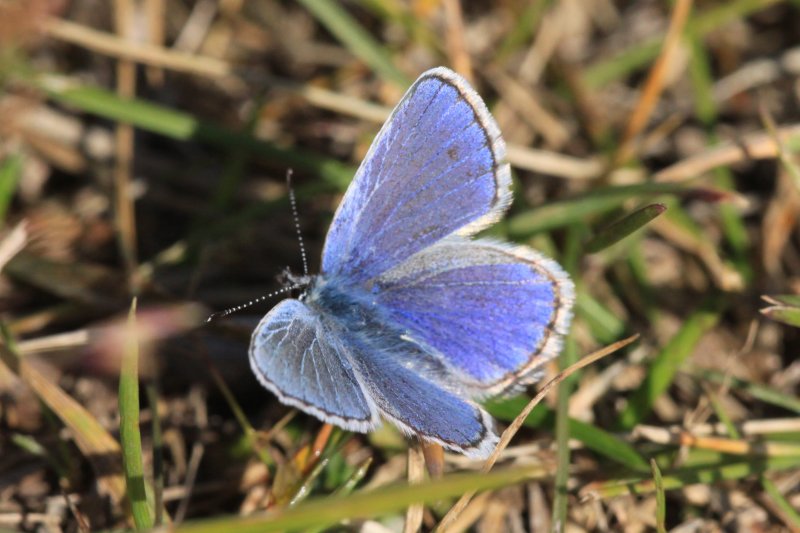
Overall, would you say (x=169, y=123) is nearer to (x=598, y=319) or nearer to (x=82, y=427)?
(x=82, y=427)

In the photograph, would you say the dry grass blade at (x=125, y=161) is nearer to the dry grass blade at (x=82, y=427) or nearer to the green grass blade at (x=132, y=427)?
the dry grass blade at (x=82, y=427)

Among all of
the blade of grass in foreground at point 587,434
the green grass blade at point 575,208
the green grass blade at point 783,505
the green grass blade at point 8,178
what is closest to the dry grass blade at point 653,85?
the green grass blade at point 575,208

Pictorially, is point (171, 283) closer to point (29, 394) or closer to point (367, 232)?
point (29, 394)

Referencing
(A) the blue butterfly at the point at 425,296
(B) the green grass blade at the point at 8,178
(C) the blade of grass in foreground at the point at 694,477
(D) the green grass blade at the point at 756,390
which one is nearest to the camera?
(A) the blue butterfly at the point at 425,296

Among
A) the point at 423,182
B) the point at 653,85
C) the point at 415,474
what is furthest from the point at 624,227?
the point at 653,85

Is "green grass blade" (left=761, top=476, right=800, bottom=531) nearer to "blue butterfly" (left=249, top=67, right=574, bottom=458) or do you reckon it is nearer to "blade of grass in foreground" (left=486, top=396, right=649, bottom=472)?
"blade of grass in foreground" (left=486, top=396, right=649, bottom=472)

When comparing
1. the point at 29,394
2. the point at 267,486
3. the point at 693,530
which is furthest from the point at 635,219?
the point at 29,394
